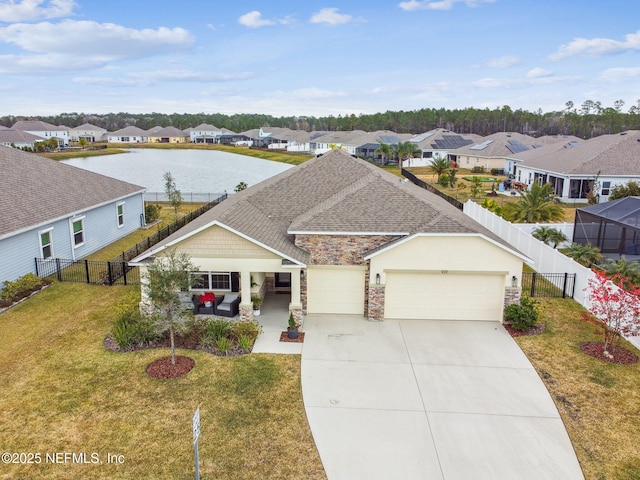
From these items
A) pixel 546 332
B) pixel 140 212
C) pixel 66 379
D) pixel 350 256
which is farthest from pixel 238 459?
pixel 140 212

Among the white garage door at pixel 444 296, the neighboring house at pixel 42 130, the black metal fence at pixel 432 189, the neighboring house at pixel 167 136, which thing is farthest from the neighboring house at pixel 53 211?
the neighboring house at pixel 167 136

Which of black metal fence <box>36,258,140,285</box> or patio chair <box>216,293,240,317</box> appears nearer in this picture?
patio chair <box>216,293,240,317</box>

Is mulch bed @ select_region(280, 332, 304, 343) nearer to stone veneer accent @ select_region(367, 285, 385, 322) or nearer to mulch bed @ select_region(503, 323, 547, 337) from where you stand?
stone veneer accent @ select_region(367, 285, 385, 322)

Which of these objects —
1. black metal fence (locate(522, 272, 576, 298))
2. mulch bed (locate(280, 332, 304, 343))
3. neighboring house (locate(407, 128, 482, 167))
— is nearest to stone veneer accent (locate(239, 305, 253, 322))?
mulch bed (locate(280, 332, 304, 343))


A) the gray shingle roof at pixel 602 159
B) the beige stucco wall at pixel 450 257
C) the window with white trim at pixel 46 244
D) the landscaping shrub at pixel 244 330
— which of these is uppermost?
the gray shingle roof at pixel 602 159

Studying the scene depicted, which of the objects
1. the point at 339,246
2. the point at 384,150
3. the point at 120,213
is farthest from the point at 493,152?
the point at 339,246

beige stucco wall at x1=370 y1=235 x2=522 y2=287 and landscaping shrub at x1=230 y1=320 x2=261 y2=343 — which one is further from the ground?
beige stucco wall at x1=370 y1=235 x2=522 y2=287

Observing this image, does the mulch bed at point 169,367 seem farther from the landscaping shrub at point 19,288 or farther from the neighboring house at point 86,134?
the neighboring house at point 86,134

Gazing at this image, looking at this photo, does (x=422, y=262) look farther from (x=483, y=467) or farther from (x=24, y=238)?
(x=24, y=238)
